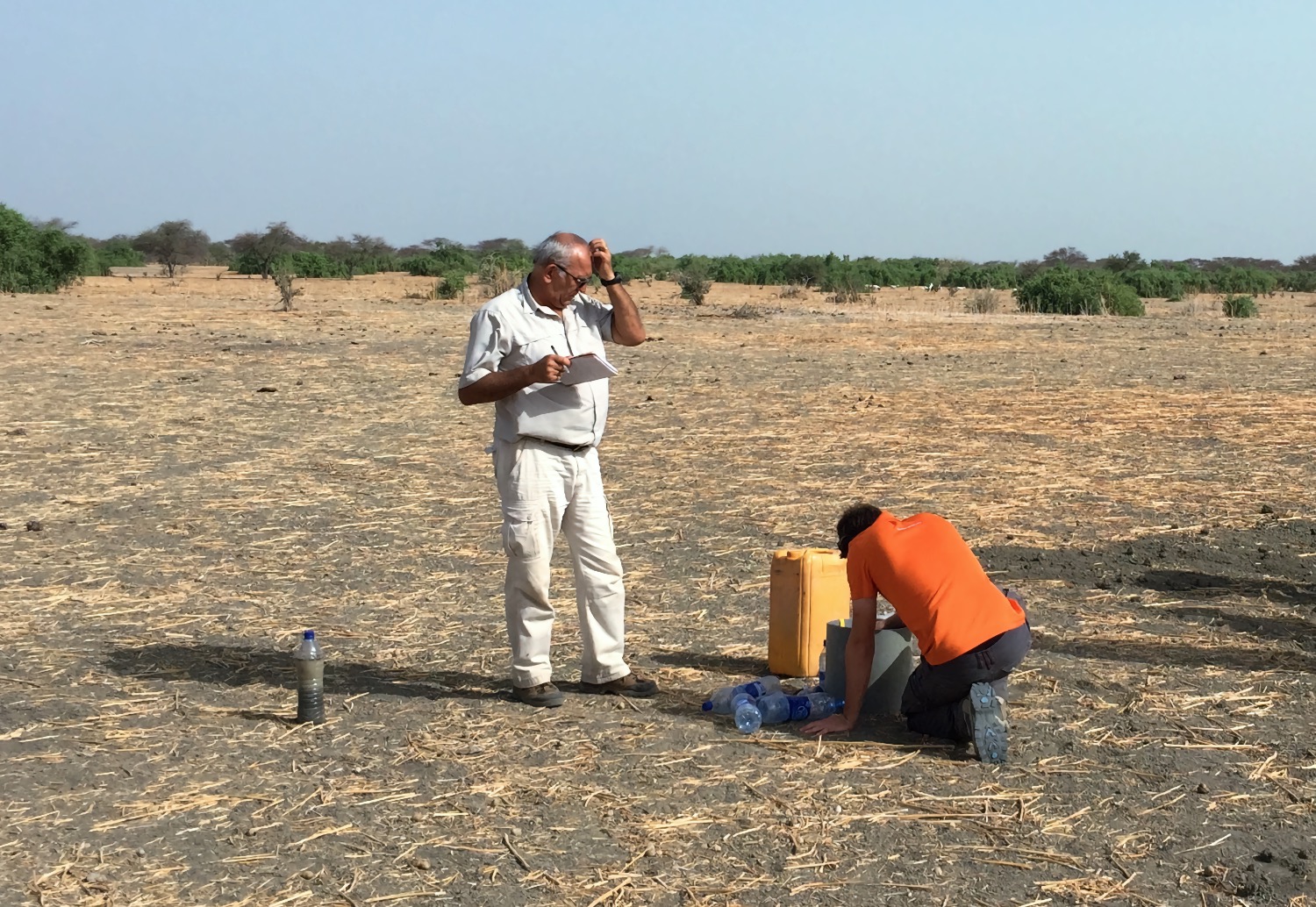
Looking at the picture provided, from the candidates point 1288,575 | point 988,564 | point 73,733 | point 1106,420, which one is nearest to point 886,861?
point 73,733

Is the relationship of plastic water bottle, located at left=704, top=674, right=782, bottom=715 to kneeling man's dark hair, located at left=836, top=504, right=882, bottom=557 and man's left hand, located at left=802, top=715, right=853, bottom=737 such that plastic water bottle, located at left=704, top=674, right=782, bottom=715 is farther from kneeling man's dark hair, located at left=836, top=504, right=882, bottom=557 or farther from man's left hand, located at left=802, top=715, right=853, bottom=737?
kneeling man's dark hair, located at left=836, top=504, right=882, bottom=557

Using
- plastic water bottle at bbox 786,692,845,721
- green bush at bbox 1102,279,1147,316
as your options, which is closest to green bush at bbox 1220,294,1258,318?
green bush at bbox 1102,279,1147,316

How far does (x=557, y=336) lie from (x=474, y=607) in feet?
7.34

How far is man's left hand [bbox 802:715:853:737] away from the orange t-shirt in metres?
0.43

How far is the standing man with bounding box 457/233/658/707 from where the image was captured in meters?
5.66

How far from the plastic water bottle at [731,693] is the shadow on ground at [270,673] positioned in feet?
2.98

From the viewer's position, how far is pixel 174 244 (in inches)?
2803

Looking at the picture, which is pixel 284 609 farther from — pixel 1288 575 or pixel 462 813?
pixel 1288 575

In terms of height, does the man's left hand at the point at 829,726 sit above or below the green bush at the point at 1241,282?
below

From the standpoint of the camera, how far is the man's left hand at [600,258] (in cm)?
578

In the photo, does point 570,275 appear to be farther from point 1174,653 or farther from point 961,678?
point 1174,653

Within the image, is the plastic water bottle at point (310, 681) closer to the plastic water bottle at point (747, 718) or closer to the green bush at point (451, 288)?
the plastic water bottle at point (747, 718)

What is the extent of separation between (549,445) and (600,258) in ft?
2.60

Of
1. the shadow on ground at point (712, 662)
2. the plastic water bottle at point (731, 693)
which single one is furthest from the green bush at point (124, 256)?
the plastic water bottle at point (731, 693)
